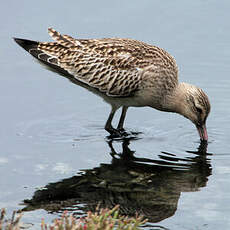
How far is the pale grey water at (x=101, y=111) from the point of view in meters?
10.4

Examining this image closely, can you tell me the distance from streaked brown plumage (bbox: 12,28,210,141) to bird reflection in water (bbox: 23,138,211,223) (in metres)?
1.02

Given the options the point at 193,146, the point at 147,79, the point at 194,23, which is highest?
the point at 194,23

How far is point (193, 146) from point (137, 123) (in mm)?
1549

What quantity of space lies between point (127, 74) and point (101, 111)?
1.58 meters

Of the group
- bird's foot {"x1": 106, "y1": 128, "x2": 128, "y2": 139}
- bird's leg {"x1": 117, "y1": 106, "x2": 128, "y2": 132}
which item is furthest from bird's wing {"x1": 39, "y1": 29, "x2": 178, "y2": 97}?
bird's foot {"x1": 106, "y1": 128, "x2": 128, "y2": 139}

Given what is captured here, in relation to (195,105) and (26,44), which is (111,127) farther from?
(26,44)

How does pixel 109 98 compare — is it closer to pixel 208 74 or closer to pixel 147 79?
pixel 147 79

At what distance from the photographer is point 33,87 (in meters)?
14.5

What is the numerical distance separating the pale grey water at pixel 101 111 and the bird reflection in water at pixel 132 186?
12 cm

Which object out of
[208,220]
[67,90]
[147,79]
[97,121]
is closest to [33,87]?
[67,90]

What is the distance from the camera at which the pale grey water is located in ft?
34.0

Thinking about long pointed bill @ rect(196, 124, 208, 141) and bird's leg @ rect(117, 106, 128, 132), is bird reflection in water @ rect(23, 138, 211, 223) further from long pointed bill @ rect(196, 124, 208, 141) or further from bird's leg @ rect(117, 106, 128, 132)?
bird's leg @ rect(117, 106, 128, 132)

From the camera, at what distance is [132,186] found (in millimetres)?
10539

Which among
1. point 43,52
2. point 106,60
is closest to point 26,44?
point 43,52
